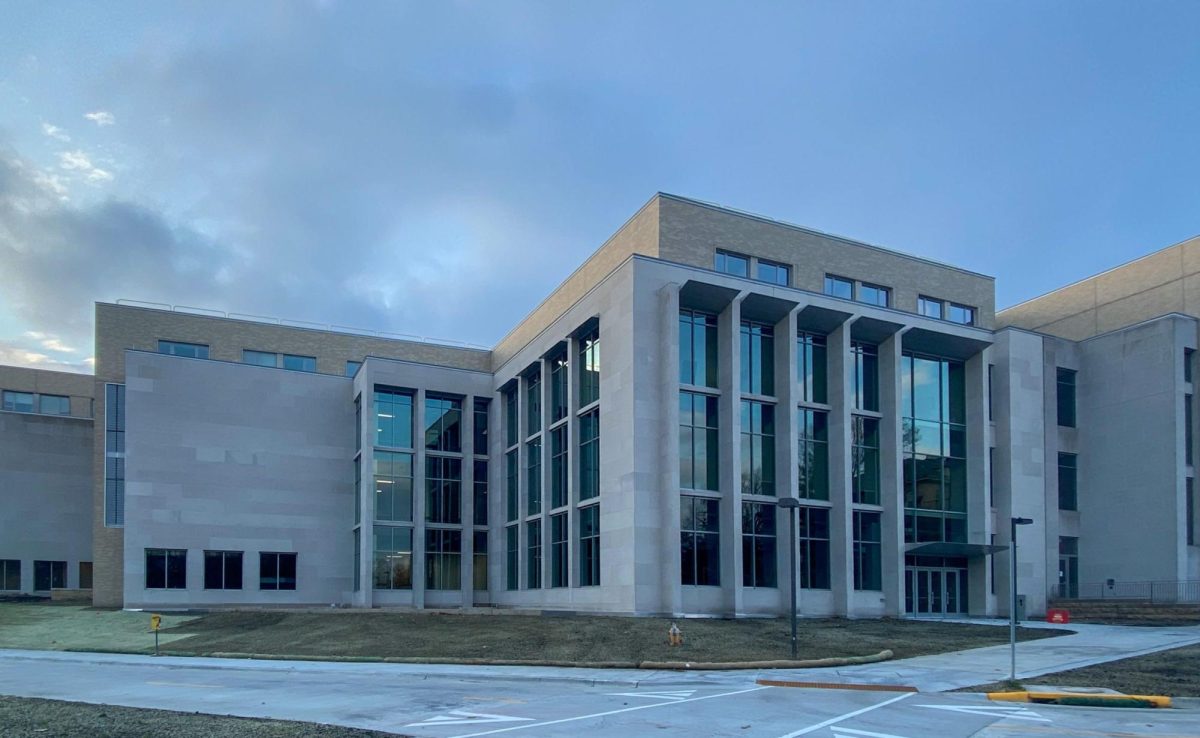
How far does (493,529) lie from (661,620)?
20357 millimetres

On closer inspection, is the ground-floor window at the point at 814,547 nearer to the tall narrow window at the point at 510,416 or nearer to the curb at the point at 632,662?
the curb at the point at 632,662

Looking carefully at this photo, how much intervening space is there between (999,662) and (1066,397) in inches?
1035

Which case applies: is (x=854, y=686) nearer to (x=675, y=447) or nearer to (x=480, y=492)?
(x=675, y=447)

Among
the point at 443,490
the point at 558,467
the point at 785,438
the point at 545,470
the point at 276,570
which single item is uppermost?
the point at 785,438

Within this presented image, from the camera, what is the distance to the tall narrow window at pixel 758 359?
3853 centimetres

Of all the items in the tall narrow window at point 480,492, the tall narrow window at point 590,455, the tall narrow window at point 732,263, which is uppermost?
the tall narrow window at point 732,263

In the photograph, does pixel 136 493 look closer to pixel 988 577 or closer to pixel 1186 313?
pixel 988 577

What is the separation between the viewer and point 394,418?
1950 inches

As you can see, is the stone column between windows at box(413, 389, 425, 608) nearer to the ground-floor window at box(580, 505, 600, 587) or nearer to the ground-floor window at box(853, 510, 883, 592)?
the ground-floor window at box(580, 505, 600, 587)

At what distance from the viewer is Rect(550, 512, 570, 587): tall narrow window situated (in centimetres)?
4106

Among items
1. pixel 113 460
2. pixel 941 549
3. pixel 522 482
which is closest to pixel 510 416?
pixel 522 482

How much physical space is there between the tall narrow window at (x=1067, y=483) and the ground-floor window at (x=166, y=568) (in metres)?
43.0

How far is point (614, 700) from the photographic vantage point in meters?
17.2

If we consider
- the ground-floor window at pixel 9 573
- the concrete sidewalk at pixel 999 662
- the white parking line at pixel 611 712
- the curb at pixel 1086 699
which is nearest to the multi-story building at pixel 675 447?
the concrete sidewalk at pixel 999 662
